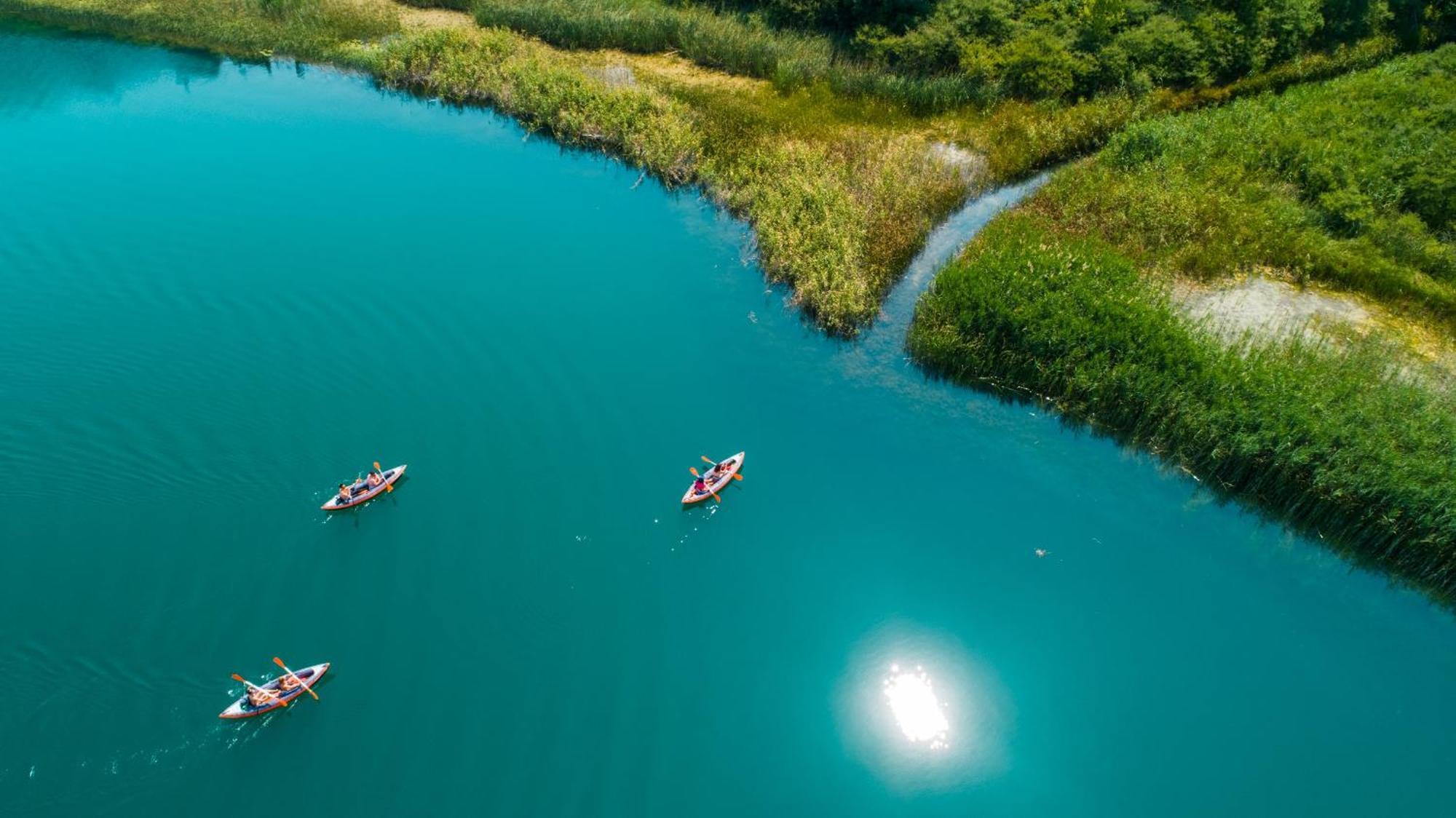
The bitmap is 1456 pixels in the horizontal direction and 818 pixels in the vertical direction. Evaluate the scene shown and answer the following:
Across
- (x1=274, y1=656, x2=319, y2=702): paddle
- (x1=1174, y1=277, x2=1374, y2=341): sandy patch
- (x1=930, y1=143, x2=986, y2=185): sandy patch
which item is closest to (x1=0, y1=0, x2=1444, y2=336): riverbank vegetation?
(x1=930, y1=143, x2=986, y2=185): sandy patch

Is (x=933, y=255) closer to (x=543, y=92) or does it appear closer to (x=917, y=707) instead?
(x=917, y=707)

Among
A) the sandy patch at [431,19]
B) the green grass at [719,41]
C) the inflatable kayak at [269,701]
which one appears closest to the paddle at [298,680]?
the inflatable kayak at [269,701]

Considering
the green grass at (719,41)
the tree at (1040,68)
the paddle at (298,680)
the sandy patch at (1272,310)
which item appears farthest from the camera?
the green grass at (719,41)

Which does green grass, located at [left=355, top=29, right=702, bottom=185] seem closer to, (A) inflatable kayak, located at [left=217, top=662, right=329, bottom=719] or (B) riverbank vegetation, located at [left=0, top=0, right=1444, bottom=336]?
(B) riverbank vegetation, located at [left=0, top=0, right=1444, bottom=336]

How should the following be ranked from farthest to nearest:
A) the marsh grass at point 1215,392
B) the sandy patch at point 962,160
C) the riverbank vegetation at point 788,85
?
the sandy patch at point 962,160 → the riverbank vegetation at point 788,85 → the marsh grass at point 1215,392

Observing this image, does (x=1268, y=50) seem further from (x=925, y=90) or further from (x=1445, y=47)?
(x=925, y=90)

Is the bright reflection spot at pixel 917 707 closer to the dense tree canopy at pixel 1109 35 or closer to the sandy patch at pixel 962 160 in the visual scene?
the sandy patch at pixel 962 160

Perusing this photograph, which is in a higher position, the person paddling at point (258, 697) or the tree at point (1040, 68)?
the tree at point (1040, 68)
